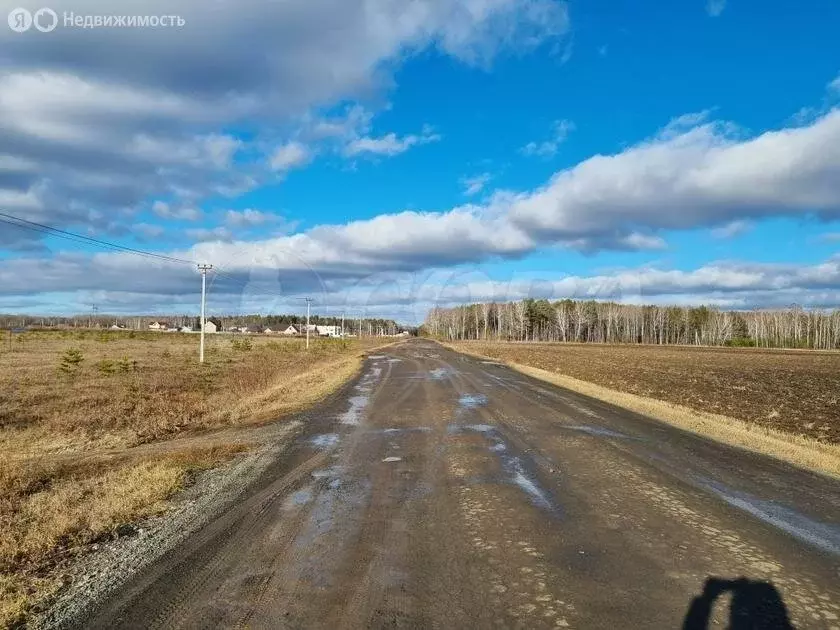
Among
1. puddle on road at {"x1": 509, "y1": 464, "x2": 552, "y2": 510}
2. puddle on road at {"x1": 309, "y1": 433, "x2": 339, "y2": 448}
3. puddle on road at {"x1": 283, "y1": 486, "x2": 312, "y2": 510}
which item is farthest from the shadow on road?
puddle on road at {"x1": 309, "y1": 433, "x2": 339, "y2": 448}

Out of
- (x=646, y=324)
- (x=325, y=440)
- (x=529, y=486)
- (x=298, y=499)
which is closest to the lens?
(x=298, y=499)

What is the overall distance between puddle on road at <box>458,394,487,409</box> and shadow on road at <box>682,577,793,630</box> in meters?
11.8

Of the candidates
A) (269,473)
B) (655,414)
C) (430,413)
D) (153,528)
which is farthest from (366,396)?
(153,528)

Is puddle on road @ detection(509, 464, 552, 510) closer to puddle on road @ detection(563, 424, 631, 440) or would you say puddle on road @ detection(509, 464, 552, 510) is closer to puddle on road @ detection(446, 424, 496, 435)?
puddle on road @ detection(446, 424, 496, 435)

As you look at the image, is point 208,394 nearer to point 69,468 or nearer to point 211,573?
point 69,468

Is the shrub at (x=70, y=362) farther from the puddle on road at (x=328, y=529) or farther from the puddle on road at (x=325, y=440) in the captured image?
the puddle on road at (x=328, y=529)

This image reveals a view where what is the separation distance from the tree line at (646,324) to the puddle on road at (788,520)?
14113cm

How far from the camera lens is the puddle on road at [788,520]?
19.4 ft

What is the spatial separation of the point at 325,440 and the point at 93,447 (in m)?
4.93

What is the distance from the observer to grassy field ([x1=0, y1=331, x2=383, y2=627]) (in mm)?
5512

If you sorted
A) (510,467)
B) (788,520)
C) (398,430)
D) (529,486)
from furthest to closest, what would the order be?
(398,430)
(510,467)
(529,486)
(788,520)

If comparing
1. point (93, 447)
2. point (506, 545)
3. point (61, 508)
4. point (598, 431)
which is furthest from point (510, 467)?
point (93, 447)

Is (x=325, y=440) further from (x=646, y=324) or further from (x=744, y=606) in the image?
(x=646, y=324)

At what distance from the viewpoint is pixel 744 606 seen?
4.32 metres
